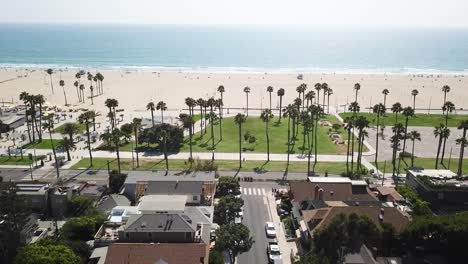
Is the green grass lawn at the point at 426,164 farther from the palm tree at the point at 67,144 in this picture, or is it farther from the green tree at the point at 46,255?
the palm tree at the point at 67,144

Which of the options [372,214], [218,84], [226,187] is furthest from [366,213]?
[218,84]

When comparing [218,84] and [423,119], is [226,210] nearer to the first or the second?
[423,119]

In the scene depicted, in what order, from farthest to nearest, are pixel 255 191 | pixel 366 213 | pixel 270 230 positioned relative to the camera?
pixel 255 191, pixel 270 230, pixel 366 213

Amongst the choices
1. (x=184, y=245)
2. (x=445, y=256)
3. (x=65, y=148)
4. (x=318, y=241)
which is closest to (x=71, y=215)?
(x=184, y=245)

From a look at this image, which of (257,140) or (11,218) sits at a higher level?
(11,218)

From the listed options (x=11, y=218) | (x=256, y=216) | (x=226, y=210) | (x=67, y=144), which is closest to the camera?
(x=11, y=218)

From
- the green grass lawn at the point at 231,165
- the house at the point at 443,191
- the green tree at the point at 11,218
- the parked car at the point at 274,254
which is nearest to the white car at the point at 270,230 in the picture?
the parked car at the point at 274,254

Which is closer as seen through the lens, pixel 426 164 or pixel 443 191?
pixel 443 191
